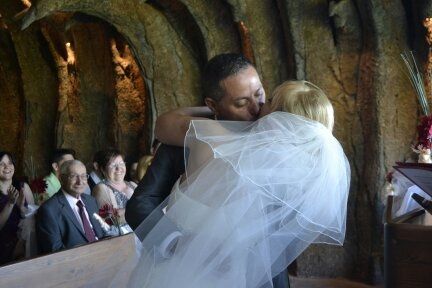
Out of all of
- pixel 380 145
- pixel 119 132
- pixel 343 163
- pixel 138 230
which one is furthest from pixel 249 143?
pixel 119 132

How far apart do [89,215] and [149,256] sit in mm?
2088

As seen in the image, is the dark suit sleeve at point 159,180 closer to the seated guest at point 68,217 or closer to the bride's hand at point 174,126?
the bride's hand at point 174,126

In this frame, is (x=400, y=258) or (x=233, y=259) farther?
(x=233, y=259)

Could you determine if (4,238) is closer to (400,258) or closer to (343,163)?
(343,163)

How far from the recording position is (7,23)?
8.37m

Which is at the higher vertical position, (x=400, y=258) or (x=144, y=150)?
(x=400, y=258)

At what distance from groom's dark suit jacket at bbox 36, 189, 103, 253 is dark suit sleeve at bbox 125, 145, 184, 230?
5.43 ft

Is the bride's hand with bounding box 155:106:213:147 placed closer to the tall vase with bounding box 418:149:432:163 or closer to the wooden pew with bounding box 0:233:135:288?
the wooden pew with bounding box 0:233:135:288

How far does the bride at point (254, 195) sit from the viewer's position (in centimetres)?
156

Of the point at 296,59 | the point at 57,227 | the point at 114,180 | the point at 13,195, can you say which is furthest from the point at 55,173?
the point at 296,59

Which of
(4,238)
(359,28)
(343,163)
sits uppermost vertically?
(359,28)

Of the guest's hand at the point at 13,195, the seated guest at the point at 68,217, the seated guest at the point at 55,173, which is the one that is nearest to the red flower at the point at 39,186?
the seated guest at the point at 55,173

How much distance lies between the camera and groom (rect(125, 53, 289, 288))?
64.9 inches

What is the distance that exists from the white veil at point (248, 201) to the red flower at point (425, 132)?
2.96 metres
